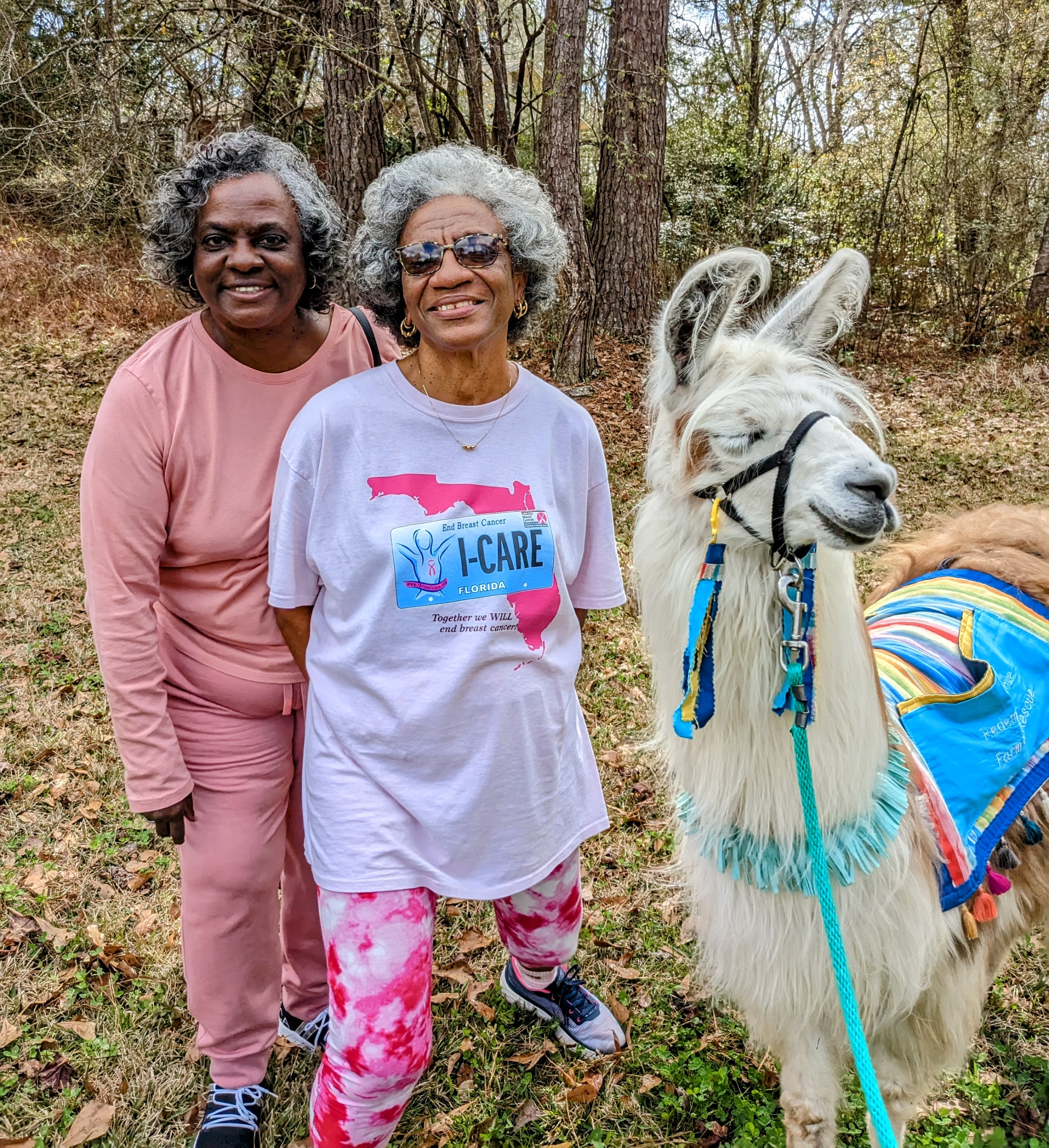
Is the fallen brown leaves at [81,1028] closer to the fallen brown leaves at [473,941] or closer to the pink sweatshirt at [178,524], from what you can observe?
the fallen brown leaves at [473,941]

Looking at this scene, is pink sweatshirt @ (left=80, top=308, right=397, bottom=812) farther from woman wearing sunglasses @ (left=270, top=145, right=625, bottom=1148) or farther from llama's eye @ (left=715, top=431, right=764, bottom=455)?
llama's eye @ (left=715, top=431, right=764, bottom=455)

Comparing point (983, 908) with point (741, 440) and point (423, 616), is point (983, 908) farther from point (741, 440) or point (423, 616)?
point (423, 616)

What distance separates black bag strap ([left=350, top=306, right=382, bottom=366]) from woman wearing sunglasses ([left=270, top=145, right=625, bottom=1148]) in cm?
19

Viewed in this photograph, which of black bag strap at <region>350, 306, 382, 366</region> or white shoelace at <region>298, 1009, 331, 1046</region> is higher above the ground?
black bag strap at <region>350, 306, 382, 366</region>

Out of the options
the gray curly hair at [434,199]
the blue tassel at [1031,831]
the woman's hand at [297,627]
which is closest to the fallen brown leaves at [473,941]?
the woman's hand at [297,627]

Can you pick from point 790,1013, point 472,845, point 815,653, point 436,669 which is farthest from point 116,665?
point 790,1013

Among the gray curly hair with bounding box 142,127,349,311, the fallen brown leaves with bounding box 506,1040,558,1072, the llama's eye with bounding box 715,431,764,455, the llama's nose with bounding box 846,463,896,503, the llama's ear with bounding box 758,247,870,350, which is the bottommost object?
the fallen brown leaves with bounding box 506,1040,558,1072

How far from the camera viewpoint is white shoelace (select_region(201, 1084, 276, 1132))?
7.31 feet

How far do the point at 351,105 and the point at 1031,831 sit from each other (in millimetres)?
5531

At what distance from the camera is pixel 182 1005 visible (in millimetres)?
2797

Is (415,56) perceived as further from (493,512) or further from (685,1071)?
(685,1071)

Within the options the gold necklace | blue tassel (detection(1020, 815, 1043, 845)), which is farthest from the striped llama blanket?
the gold necklace

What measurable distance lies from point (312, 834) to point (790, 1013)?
117cm

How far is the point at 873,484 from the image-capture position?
1450 mm
